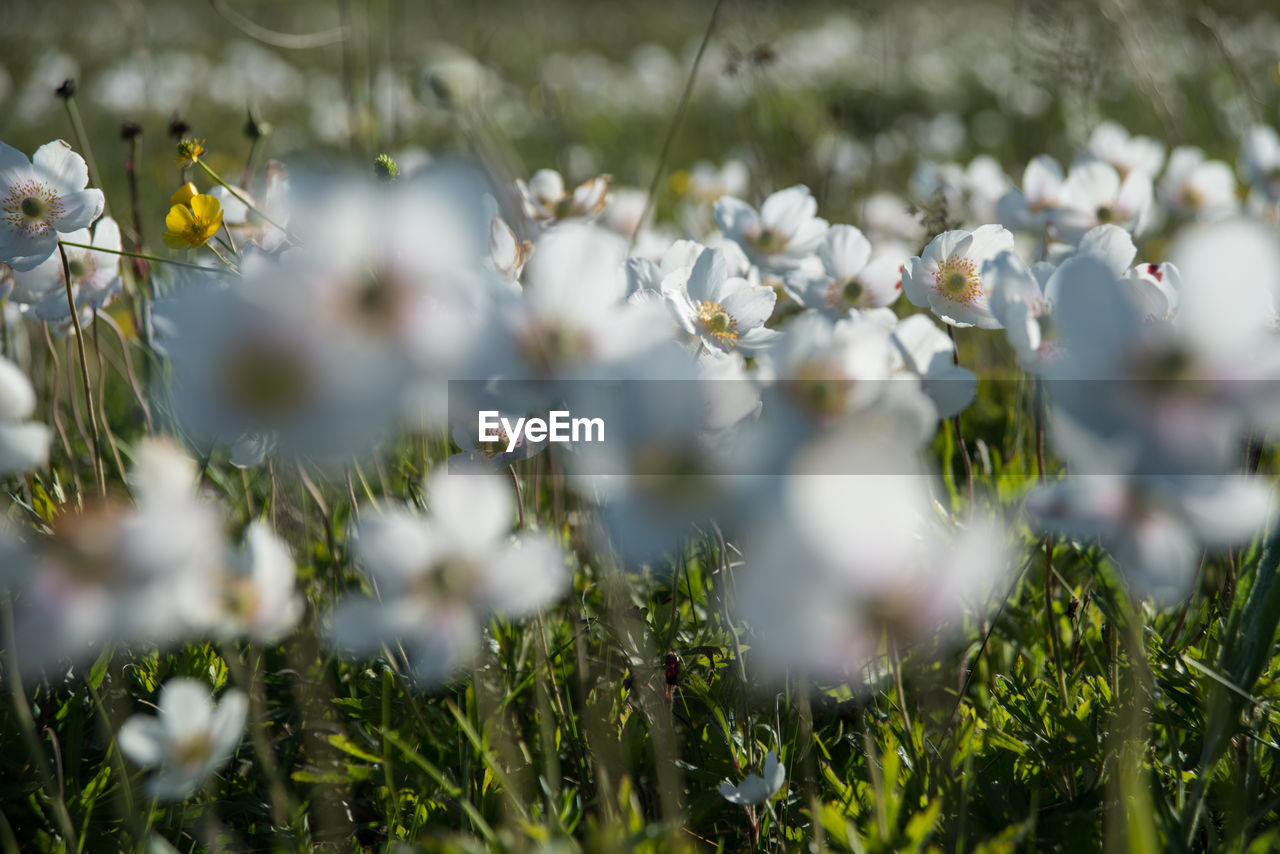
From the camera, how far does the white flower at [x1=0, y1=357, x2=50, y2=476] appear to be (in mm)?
487

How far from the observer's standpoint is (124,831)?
0.94 meters

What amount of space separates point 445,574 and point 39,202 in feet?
2.29

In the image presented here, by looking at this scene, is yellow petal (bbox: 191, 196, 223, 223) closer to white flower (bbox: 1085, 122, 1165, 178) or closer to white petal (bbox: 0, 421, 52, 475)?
white petal (bbox: 0, 421, 52, 475)

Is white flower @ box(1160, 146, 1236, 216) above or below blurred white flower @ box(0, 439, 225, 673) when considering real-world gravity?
above

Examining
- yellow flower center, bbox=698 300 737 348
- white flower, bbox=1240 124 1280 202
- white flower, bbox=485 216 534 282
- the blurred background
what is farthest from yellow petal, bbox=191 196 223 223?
white flower, bbox=1240 124 1280 202

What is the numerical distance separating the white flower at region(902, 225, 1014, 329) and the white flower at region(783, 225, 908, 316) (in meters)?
0.25

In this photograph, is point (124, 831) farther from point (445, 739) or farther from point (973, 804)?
point (973, 804)

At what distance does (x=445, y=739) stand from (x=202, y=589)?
0.58 metres

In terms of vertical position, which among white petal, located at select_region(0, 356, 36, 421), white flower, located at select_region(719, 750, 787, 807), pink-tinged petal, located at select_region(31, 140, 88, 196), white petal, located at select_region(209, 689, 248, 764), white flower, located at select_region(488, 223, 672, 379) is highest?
pink-tinged petal, located at select_region(31, 140, 88, 196)

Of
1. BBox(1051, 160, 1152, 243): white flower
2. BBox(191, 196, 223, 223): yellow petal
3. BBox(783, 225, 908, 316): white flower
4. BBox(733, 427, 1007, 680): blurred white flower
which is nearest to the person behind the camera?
BBox(733, 427, 1007, 680): blurred white flower

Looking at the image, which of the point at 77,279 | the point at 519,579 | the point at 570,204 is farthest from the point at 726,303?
the point at 77,279

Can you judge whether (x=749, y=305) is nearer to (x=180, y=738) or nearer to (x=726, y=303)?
(x=726, y=303)

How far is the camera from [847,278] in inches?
46.4

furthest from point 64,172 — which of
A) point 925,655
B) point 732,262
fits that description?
point 925,655
